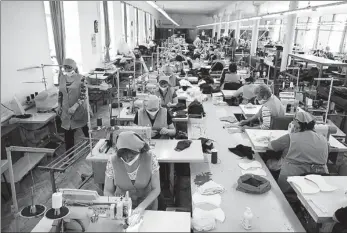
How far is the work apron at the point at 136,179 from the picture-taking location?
2.62m

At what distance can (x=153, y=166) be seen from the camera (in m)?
2.71

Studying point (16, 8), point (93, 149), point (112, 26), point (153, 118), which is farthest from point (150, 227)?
point (112, 26)

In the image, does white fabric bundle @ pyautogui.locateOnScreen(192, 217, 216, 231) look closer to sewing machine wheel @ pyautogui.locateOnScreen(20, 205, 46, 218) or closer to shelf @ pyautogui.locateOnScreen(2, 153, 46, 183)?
sewing machine wheel @ pyautogui.locateOnScreen(20, 205, 46, 218)

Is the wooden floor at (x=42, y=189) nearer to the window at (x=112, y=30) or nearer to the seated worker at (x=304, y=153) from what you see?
the seated worker at (x=304, y=153)

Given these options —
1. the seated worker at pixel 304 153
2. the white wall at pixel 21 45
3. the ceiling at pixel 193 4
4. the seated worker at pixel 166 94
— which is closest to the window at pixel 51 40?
the white wall at pixel 21 45

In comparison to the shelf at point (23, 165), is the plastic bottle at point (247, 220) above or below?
above

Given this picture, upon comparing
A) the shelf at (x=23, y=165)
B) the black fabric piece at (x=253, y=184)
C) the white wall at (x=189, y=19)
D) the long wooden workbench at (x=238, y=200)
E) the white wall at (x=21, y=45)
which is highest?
the white wall at (x=189, y=19)

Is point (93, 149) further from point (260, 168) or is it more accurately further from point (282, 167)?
point (282, 167)

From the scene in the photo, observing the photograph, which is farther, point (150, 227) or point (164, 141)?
point (164, 141)

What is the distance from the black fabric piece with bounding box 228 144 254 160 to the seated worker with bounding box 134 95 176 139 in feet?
2.71

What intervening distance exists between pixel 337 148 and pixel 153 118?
2.33m

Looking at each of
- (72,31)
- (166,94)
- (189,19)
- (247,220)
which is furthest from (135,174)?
(189,19)

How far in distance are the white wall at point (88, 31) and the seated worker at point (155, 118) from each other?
5.54m

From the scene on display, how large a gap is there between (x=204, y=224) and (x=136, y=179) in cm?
70
